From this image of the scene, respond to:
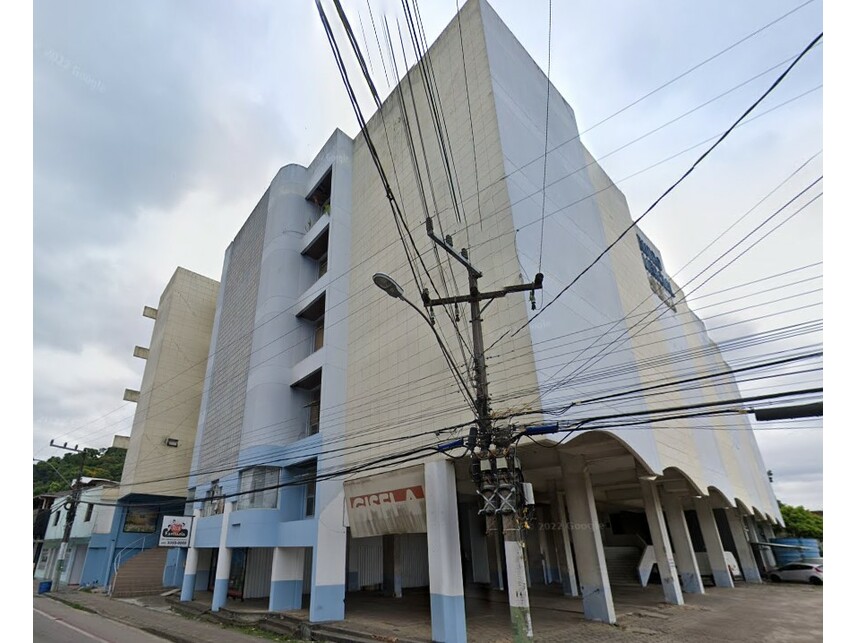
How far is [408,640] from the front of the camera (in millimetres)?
11258

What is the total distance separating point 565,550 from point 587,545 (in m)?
7.79

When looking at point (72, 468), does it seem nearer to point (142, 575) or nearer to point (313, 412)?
point (142, 575)

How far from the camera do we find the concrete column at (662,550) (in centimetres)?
1700

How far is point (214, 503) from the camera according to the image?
67.8 ft

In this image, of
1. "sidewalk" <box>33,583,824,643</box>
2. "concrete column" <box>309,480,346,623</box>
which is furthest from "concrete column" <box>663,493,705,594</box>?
"concrete column" <box>309,480,346,623</box>

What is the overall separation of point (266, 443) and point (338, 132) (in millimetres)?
15589

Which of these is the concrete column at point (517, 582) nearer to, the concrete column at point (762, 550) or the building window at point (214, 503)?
the building window at point (214, 503)

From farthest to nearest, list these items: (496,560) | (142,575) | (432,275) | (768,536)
Result: (768,536) < (142,575) < (496,560) < (432,275)

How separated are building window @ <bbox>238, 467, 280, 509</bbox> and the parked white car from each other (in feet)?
93.3

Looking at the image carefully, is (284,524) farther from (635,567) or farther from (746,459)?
(746,459)

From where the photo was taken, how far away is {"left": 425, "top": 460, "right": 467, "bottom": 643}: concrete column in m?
11.1

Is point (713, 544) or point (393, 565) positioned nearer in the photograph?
point (393, 565)

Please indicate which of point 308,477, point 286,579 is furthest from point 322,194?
point 286,579

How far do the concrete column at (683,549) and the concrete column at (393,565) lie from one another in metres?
12.7
